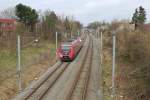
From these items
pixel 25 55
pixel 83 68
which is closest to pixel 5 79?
pixel 83 68

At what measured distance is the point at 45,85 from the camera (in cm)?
2930

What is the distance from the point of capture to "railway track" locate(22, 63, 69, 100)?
2509cm

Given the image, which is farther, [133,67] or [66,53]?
[66,53]

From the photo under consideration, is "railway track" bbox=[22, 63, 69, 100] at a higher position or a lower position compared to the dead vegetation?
lower

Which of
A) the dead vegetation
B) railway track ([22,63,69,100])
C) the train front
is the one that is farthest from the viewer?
the train front

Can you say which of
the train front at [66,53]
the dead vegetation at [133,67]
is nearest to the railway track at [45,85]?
the train front at [66,53]

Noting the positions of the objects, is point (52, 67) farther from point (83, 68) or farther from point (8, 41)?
point (8, 41)

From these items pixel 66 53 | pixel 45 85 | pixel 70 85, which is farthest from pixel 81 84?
pixel 66 53

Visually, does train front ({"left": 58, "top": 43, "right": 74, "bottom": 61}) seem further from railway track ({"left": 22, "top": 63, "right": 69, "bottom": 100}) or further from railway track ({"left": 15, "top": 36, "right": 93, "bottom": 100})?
railway track ({"left": 22, "top": 63, "right": 69, "bottom": 100})

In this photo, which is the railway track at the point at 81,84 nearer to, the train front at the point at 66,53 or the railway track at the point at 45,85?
the railway track at the point at 45,85

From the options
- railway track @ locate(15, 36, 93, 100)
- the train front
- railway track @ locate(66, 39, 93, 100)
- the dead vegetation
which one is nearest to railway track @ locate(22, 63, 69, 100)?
railway track @ locate(15, 36, 93, 100)

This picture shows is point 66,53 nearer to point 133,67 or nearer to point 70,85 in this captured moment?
point 133,67

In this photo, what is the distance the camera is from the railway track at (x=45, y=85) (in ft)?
82.3

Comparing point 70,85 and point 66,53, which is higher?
point 66,53
